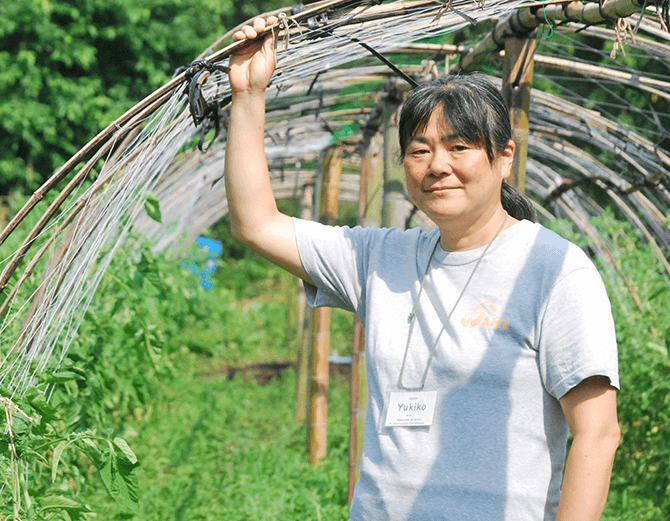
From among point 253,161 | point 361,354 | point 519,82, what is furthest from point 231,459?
point 253,161

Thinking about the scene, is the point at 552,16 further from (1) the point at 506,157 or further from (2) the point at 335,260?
Answer: (2) the point at 335,260

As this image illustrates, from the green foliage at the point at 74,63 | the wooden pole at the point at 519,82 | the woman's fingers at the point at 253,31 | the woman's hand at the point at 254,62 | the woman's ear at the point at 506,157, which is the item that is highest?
the green foliage at the point at 74,63

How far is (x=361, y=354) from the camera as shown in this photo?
13.9ft

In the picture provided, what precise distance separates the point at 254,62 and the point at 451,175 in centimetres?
52

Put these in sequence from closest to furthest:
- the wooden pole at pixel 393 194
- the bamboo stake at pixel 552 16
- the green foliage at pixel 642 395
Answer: the bamboo stake at pixel 552 16
the green foliage at pixel 642 395
the wooden pole at pixel 393 194

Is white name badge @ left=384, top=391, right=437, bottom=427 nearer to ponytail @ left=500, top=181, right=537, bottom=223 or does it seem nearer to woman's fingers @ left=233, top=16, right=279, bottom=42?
ponytail @ left=500, top=181, right=537, bottom=223

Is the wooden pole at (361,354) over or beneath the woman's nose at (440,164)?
over

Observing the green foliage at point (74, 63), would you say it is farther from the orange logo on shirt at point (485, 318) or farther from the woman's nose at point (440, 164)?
the orange logo on shirt at point (485, 318)

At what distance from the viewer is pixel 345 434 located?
5.89m

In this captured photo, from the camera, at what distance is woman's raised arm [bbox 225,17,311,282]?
154cm

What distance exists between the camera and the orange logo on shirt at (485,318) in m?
1.37

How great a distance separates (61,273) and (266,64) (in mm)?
834

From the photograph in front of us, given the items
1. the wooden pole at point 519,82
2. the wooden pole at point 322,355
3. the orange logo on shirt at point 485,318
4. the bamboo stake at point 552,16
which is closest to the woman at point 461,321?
the orange logo on shirt at point 485,318

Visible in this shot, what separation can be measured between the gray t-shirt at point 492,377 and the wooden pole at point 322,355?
148 inches
